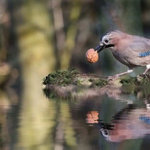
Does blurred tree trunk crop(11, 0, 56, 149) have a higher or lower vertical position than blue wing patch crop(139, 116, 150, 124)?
higher

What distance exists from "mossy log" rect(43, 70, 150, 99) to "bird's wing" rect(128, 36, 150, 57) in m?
0.41

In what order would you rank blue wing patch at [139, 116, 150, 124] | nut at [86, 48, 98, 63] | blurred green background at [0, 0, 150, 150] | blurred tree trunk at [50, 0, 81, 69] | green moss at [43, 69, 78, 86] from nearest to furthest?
1. blue wing patch at [139, 116, 150, 124]
2. nut at [86, 48, 98, 63]
3. green moss at [43, 69, 78, 86]
4. blurred green background at [0, 0, 150, 150]
5. blurred tree trunk at [50, 0, 81, 69]

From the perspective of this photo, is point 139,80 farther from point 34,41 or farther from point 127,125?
point 127,125

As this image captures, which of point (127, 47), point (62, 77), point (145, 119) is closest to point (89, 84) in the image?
point (62, 77)

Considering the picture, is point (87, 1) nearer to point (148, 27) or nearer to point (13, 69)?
point (148, 27)

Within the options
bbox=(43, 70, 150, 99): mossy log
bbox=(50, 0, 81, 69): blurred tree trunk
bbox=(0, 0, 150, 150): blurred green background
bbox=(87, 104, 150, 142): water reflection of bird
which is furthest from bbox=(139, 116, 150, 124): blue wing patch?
bbox=(50, 0, 81, 69): blurred tree trunk

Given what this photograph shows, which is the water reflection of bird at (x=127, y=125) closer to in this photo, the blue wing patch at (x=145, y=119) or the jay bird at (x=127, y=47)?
the blue wing patch at (x=145, y=119)

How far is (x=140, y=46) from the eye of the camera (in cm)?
615

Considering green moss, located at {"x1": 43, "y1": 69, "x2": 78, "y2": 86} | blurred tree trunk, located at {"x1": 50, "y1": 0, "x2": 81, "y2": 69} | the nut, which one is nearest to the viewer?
the nut

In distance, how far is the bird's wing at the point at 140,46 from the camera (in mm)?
6102

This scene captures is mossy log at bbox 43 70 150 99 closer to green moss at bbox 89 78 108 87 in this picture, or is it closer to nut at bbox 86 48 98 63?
green moss at bbox 89 78 108 87

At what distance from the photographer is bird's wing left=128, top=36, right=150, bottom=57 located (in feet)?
20.0

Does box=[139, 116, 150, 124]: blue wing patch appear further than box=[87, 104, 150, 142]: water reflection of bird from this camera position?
Yes

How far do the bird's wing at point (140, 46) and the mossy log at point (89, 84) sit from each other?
A: 0.41 meters
